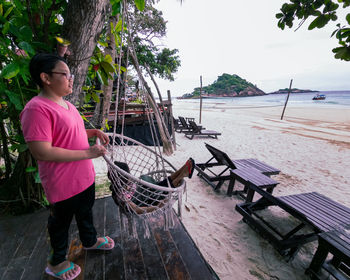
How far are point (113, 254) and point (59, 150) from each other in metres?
0.91

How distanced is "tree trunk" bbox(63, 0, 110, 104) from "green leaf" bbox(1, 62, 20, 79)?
1.02 feet

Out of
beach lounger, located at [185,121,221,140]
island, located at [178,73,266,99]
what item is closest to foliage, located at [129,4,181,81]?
beach lounger, located at [185,121,221,140]

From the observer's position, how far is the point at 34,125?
2.33 ft

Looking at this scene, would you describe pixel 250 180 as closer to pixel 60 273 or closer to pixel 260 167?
pixel 260 167

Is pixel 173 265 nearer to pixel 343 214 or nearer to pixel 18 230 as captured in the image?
pixel 18 230

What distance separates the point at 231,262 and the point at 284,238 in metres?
0.58

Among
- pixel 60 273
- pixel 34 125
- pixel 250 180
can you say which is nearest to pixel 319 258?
pixel 250 180

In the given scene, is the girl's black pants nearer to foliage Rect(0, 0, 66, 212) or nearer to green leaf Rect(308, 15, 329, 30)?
foliage Rect(0, 0, 66, 212)

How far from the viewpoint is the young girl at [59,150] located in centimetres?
73

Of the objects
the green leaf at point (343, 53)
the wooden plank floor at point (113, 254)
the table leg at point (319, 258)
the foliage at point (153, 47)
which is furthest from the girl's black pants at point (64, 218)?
the foliage at point (153, 47)

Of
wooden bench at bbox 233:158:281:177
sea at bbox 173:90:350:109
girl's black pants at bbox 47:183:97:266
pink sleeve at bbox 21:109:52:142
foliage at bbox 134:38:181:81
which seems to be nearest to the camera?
pink sleeve at bbox 21:109:52:142

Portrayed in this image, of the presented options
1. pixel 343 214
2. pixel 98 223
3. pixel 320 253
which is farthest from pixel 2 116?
pixel 343 214

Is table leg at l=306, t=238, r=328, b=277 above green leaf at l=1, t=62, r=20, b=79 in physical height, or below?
below

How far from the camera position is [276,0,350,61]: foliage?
0.99 meters
